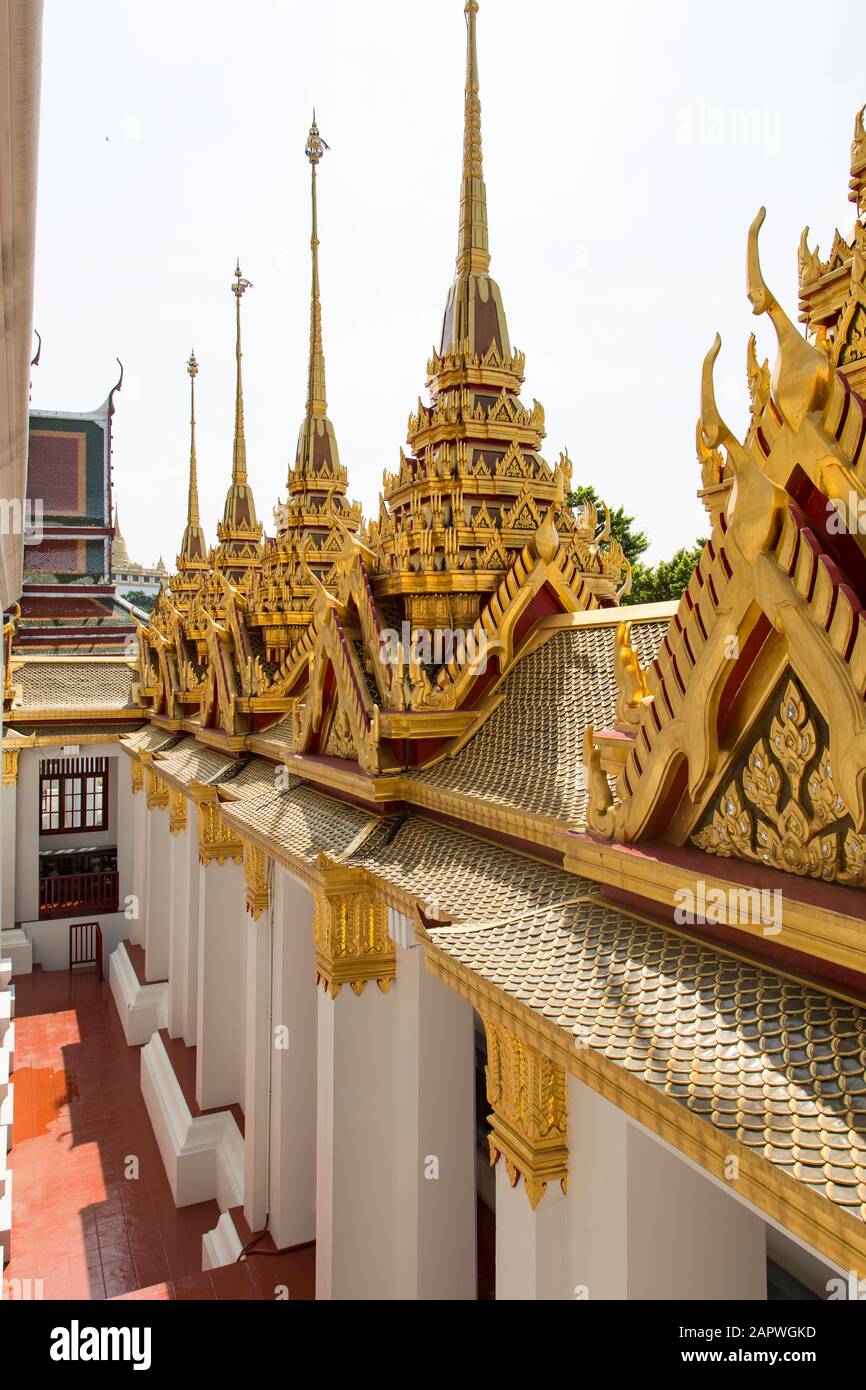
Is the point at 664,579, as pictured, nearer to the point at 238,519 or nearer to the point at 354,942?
the point at 238,519

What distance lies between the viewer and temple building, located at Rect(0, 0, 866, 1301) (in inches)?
112

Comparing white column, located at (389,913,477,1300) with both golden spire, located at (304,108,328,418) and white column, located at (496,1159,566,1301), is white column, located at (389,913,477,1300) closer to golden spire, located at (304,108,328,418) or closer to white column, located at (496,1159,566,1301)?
white column, located at (496,1159,566,1301)

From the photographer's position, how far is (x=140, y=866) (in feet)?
57.0

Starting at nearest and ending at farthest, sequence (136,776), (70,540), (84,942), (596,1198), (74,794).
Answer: (596,1198) < (136,776) < (84,942) < (74,794) < (70,540)

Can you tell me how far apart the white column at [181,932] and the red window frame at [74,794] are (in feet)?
26.9

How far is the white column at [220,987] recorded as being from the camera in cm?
1098

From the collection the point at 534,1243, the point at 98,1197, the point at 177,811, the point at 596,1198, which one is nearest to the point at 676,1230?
the point at 596,1198

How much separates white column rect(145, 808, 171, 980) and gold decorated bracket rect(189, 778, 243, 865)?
476 centimetres

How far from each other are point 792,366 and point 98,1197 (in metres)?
11.4

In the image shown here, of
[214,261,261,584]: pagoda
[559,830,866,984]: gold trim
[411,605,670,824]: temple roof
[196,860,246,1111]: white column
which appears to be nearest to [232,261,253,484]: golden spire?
[214,261,261,584]: pagoda

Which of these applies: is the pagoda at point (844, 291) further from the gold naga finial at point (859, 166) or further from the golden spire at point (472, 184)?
the golden spire at point (472, 184)

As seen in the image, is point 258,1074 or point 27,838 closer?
point 258,1074

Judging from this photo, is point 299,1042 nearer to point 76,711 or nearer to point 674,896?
point 674,896

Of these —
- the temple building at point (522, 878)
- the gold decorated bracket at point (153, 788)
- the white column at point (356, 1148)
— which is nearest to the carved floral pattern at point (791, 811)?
the temple building at point (522, 878)
